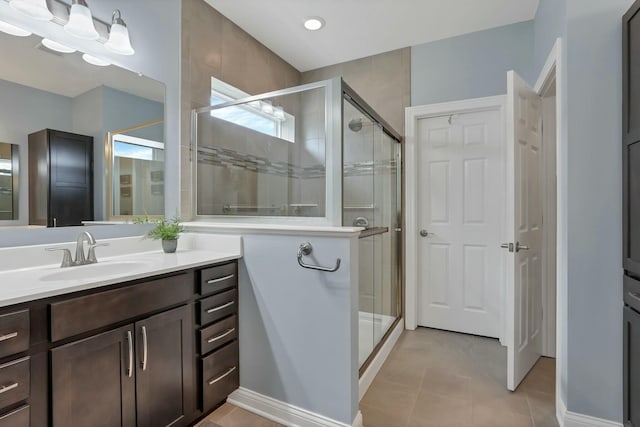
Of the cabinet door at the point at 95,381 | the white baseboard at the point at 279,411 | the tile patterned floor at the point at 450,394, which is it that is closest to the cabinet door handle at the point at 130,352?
the cabinet door at the point at 95,381

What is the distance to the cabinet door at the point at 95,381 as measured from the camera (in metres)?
1.11

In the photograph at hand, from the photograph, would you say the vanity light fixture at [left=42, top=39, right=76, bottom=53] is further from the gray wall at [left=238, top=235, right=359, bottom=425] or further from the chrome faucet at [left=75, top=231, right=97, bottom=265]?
the gray wall at [left=238, top=235, right=359, bottom=425]

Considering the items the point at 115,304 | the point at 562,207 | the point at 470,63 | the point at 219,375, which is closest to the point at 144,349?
the point at 115,304

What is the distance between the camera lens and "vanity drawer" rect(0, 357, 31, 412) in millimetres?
980

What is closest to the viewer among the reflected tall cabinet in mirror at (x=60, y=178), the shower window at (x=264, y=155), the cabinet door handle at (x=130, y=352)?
the cabinet door handle at (x=130, y=352)

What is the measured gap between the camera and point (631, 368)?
4.66 feet

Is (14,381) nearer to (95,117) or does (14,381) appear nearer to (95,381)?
(95,381)

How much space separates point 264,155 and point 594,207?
198 cm

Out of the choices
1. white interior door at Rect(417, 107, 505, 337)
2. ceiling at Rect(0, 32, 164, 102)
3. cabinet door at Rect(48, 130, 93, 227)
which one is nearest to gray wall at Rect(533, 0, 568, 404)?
white interior door at Rect(417, 107, 505, 337)

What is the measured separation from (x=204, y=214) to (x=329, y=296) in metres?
1.17

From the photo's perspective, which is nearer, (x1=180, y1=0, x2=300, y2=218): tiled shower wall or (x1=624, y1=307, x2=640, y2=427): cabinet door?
(x1=624, y1=307, x2=640, y2=427): cabinet door

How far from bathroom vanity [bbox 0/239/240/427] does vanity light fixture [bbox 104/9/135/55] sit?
3.91 feet

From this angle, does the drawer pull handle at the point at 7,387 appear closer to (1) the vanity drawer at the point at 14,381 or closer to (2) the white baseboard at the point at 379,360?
(1) the vanity drawer at the point at 14,381

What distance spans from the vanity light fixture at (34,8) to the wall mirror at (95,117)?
0.10 metres
